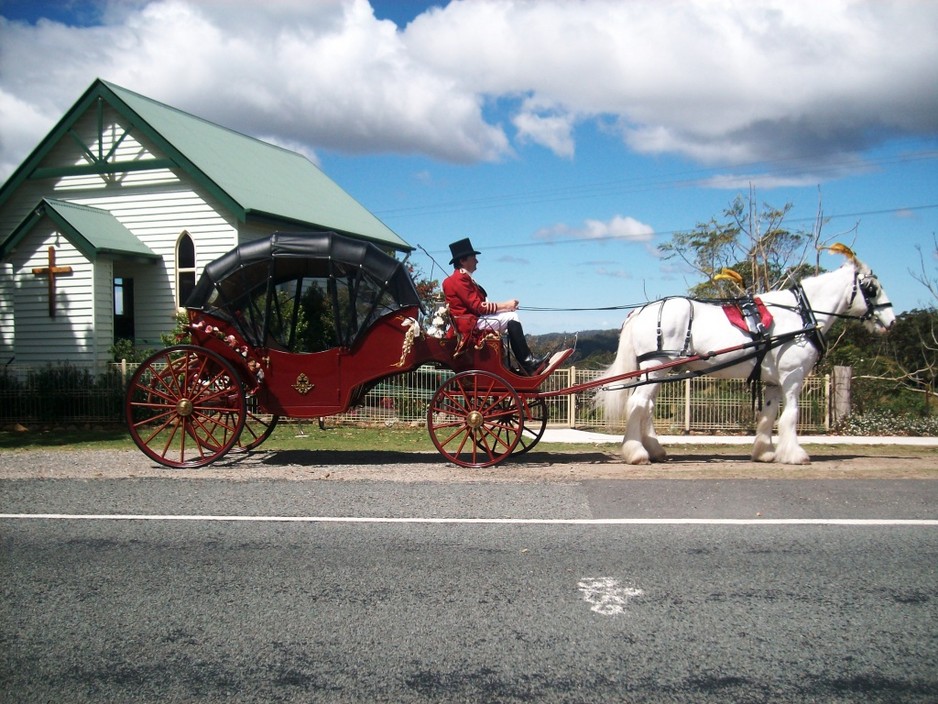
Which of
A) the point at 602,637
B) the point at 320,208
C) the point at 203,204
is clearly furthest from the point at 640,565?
the point at 320,208

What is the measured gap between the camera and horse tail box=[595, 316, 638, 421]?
430 inches

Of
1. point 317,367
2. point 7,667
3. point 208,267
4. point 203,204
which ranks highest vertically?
point 203,204

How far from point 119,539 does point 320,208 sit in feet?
58.1

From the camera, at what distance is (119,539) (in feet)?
22.7

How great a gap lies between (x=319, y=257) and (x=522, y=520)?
4488 millimetres

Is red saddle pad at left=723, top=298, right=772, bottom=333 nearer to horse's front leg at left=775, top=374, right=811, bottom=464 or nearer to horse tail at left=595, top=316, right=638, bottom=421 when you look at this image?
horse's front leg at left=775, top=374, right=811, bottom=464

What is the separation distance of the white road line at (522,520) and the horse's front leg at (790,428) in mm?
3237

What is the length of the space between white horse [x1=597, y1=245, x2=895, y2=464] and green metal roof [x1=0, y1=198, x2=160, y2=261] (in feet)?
44.6

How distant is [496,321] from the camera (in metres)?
10.6

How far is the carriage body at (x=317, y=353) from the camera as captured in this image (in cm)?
1036

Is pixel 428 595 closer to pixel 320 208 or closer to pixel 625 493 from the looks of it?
pixel 625 493

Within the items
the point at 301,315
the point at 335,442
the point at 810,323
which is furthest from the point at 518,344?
the point at 335,442

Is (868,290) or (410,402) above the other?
(868,290)

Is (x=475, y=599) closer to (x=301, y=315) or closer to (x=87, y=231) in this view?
(x=301, y=315)
